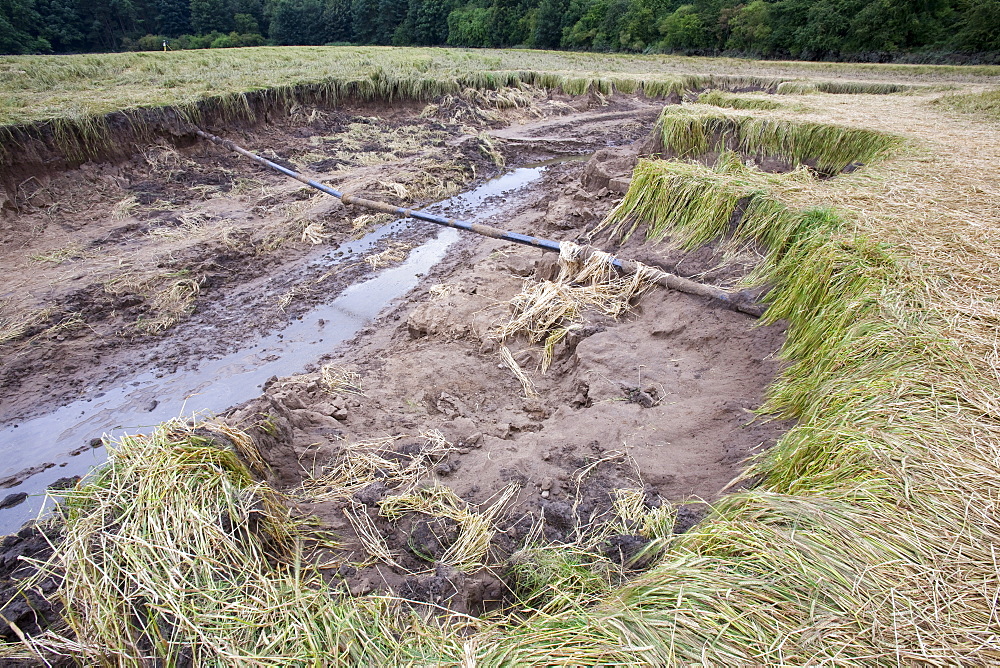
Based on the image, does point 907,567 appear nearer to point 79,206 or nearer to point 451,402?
point 451,402

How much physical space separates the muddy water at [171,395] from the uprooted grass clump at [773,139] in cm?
462

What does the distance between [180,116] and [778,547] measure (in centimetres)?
1263

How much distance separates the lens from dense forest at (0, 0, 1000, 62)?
84.9 feet

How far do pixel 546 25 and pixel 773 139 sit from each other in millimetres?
41967

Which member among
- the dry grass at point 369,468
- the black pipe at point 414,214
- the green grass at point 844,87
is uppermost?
the green grass at point 844,87

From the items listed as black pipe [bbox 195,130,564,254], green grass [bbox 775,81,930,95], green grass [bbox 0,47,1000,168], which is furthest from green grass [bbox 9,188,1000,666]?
green grass [bbox 775,81,930,95]

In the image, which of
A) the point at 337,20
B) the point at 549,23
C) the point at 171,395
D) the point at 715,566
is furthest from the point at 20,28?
the point at 715,566

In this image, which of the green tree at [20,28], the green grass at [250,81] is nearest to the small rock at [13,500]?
the green grass at [250,81]

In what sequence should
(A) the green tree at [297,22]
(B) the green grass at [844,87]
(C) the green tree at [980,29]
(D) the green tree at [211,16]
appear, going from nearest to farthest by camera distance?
(B) the green grass at [844,87]
(C) the green tree at [980,29]
(D) the green tree at [211,16]
(A) the green tree at [297,22]

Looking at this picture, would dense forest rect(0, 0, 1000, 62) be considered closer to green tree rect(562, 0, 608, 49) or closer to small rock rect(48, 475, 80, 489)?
green tree rect(562, 0, 608, 49)

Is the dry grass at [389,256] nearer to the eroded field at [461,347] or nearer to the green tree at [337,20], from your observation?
the eroded field at [461,347]

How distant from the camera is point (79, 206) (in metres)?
8.19

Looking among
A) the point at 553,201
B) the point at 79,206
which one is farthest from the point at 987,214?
the point at 79,206

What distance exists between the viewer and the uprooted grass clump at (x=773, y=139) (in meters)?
6.09
